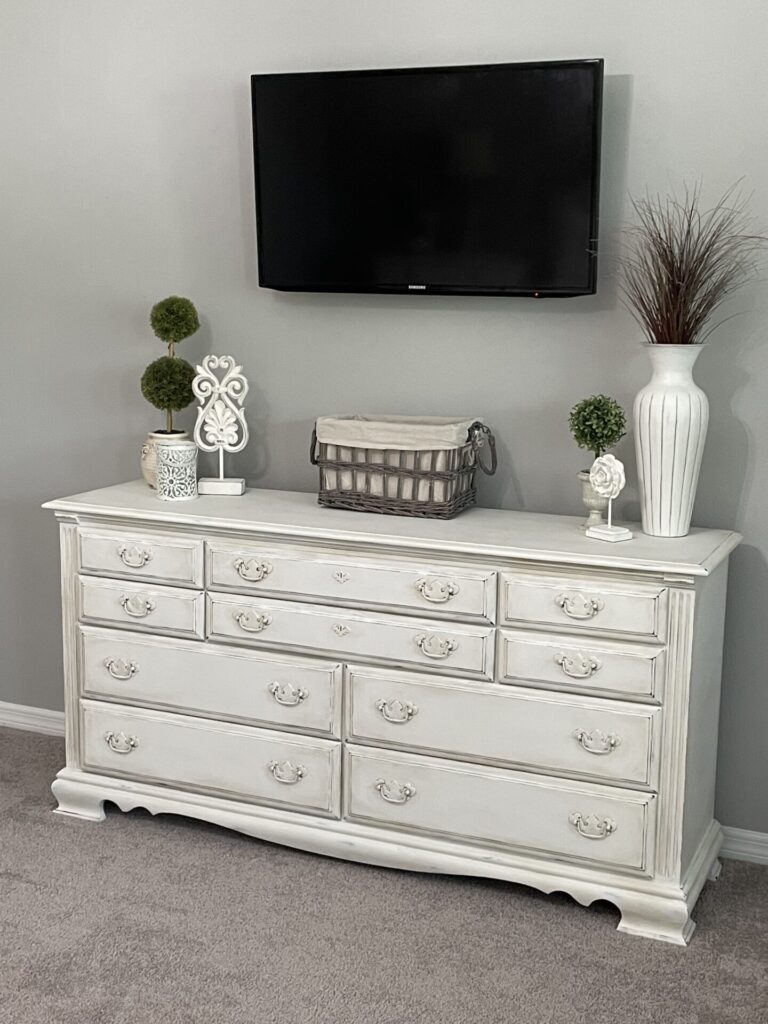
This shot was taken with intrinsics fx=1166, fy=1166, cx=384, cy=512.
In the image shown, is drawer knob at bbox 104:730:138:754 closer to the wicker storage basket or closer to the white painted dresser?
the white painted dresser

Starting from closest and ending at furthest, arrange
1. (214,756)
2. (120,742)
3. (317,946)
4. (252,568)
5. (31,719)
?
(317,946) → (252,568) → (214,756) → (120,742) → (31,719)

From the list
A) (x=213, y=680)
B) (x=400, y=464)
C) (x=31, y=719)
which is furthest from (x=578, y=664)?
(x=31, y=719)

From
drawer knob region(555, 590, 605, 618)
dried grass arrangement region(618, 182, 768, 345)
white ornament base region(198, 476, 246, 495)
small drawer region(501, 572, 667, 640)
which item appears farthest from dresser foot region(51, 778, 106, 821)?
dried grass arrangement region(618, 182, 768, 345)

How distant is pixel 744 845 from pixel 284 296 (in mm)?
1870

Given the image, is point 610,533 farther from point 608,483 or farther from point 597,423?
point 597,423

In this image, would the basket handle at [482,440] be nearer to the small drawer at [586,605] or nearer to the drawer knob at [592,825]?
the small drawer at [586,605]

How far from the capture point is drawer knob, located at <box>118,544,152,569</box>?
2.92m

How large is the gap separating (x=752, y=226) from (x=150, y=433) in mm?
1673

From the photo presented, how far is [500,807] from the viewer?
2646 mm

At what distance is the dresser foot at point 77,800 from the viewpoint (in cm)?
307

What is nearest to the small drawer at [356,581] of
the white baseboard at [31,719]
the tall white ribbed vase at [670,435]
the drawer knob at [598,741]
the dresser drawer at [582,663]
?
the dresser drawer at [582,663]

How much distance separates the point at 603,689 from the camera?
2.52 meters

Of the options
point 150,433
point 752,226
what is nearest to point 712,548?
point 752,226

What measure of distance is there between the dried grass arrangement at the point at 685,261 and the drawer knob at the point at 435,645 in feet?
2.72
